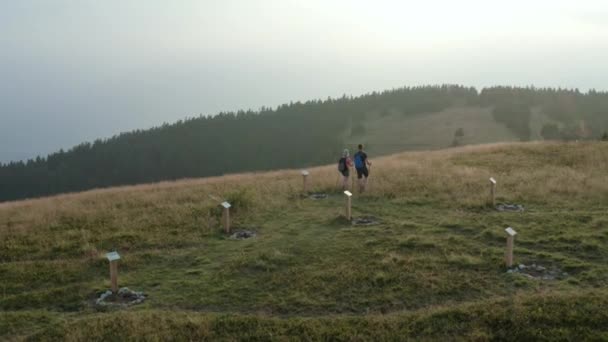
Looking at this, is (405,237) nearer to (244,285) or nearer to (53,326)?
(244,285)

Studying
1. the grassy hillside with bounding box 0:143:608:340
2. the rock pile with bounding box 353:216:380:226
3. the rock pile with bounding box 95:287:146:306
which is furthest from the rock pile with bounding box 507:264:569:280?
the rock pile with bounding box 95:287:146:306

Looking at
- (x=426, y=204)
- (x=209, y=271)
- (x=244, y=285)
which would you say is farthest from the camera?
(x=426, y=204)

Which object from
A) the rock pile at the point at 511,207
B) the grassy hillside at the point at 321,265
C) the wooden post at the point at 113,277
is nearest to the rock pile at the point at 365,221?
the grassy hillside at the point at 321,265

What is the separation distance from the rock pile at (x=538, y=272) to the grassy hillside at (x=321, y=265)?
0.33 metres

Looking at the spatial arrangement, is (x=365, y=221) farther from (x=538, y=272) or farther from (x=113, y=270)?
(x=113, y=270)

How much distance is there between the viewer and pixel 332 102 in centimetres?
14950

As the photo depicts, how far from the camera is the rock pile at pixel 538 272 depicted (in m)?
12.9

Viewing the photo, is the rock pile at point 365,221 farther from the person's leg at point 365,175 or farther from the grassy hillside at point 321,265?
the person's leg at point 365,175

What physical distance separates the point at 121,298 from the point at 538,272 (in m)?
10.7

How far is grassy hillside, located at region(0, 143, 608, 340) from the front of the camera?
34.9 feet

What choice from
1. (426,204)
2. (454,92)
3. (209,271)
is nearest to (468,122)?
(454,92)

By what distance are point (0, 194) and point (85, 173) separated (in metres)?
18.3

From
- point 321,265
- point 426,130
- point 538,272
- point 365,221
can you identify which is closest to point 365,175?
point 365,221

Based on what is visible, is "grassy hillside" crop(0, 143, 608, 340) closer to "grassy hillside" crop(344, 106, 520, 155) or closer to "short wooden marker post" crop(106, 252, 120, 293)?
"short wooden marker post" crop(106, 252, 120, 293)
